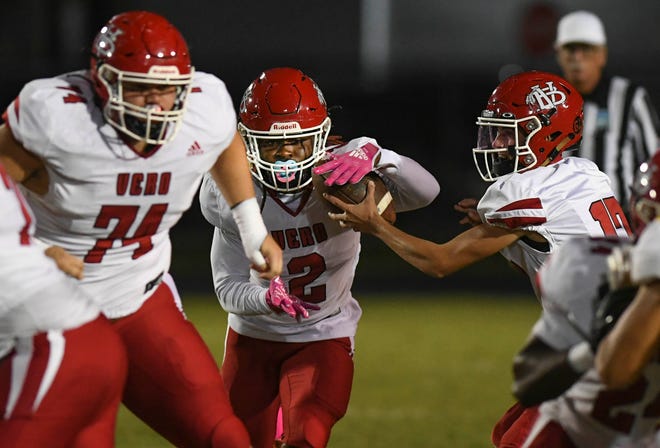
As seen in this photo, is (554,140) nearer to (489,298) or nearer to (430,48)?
(489,298)

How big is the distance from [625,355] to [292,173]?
1.70m

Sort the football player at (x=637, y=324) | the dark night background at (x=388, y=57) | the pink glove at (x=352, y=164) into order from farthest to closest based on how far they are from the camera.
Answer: the dark night background at (x=388, y=57)
the pink glove at (x=352, y=164)
the football player at (x=637, y=324)

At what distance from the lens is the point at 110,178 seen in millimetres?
3145

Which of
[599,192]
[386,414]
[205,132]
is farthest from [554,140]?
[386,414]

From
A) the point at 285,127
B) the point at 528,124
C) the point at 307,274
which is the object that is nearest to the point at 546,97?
the point at 528,124

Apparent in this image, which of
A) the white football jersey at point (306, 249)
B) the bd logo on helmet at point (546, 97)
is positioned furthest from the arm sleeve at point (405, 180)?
the bd logo on helmet at point (546, 97)

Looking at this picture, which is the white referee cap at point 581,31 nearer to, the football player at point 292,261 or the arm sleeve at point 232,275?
the football player at point 292,261

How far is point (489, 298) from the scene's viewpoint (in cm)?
865

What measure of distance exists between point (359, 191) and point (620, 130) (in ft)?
8.85

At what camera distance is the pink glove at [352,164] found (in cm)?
365

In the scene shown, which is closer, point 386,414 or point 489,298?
point 386,414

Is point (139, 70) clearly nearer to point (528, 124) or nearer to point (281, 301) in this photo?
point (281, 301)

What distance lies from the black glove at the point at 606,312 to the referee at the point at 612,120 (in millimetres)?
3421

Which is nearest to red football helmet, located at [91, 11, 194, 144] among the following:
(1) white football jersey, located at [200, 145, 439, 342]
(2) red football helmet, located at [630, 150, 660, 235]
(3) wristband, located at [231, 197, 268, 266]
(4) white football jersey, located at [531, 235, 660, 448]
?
(3) wristband, located at [231, 197, 268, 266]
